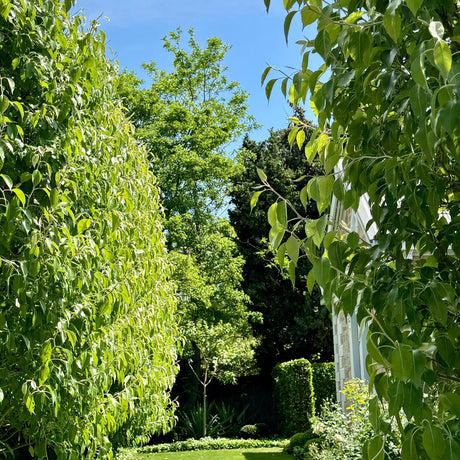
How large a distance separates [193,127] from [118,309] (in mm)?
16690

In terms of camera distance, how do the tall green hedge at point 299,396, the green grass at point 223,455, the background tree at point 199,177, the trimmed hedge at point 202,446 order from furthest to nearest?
1. the background tree at point 199,177
2. the tall green hedge at point 299,396
3. the trimmed hedge at point 202,446
4. the green grass at point 223,455

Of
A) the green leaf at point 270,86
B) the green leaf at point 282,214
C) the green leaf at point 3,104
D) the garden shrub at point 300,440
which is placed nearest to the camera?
the green leaf at point 282,214

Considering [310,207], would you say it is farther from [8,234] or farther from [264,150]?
[8,234]

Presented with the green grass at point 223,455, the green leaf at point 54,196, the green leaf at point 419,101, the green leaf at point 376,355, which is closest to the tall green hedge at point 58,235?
the green leaf at point 54,196

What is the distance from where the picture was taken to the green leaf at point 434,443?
1303 millimetres

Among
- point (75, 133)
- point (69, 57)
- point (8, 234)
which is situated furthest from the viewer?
point (69, 57)

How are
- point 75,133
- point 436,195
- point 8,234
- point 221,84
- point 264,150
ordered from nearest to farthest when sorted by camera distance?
point 436,195, point 8,234, point 75,133, point 221,84, point 264,150

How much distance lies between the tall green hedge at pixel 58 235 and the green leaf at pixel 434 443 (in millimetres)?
2627

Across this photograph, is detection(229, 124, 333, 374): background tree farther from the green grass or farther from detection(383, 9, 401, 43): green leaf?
detection(383, 9, 401, 43): green leaf

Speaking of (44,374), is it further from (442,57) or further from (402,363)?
(442,57)

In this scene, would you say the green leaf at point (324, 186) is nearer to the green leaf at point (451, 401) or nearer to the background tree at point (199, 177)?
the green leaf at point (451, 401)

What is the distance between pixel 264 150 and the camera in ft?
87.7

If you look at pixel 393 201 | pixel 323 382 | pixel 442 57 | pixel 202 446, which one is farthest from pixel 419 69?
pixel 323 382

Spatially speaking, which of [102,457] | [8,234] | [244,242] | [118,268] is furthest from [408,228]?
[244,242]
